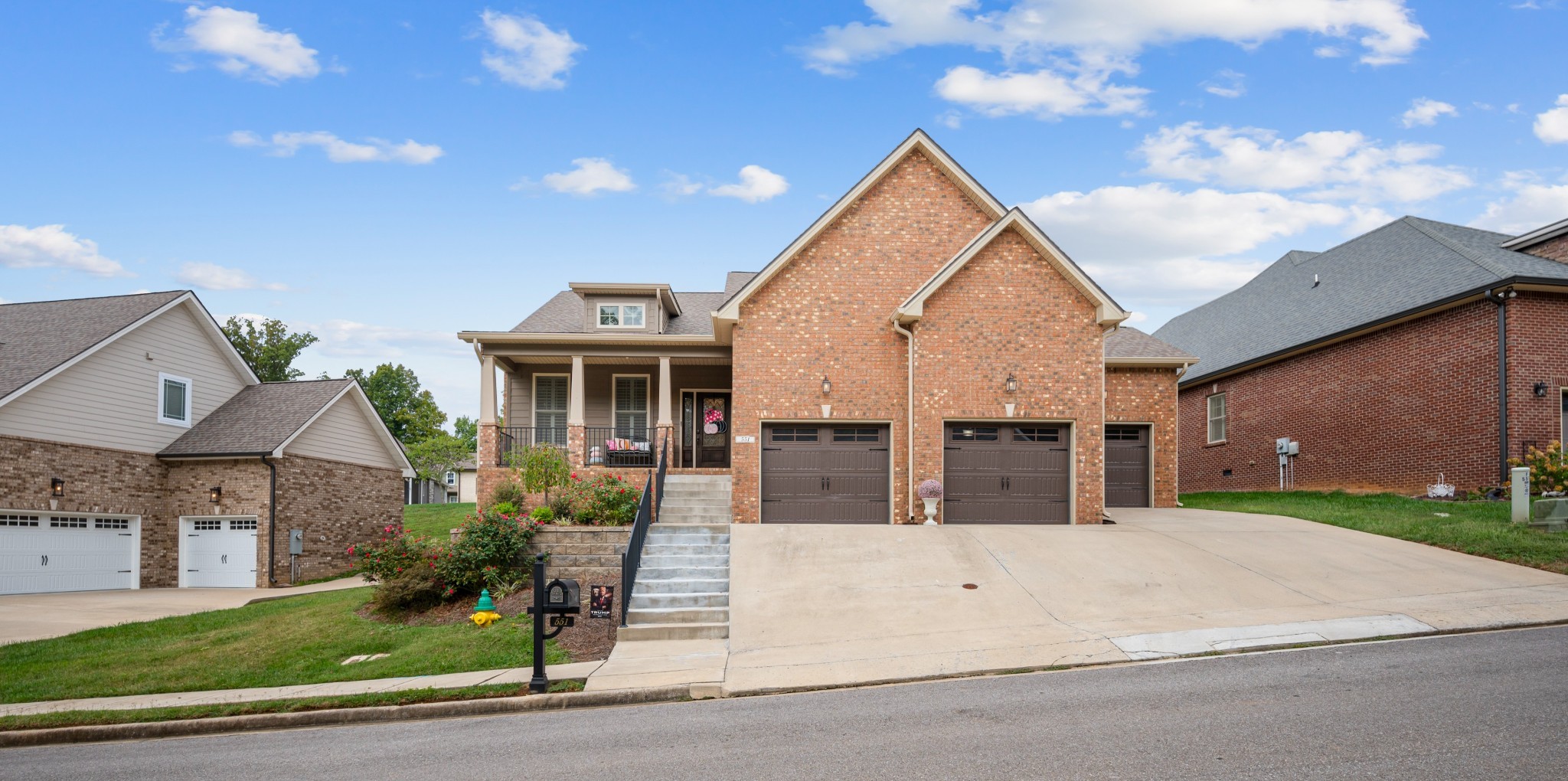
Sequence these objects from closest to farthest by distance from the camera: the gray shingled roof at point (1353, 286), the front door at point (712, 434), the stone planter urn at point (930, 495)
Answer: the stone planter urn at point (930, 495) → the gray shingled roof at point (1353, 286) → the front door at point (712, 434)

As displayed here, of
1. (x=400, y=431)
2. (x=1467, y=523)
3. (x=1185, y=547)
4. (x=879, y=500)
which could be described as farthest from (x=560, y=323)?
(x=400, y=431)

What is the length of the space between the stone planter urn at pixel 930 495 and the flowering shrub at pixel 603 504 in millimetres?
5391

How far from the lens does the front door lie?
23.5 meters

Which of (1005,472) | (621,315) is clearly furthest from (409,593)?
(1005,472)

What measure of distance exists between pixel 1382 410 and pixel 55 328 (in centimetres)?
3086

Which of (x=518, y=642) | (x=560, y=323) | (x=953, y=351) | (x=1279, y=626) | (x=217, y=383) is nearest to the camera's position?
(x=1279, y=626)

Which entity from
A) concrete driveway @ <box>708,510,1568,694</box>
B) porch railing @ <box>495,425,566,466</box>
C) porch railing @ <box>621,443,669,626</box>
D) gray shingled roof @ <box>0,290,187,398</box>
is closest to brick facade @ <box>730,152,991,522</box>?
porch railing @ <box>621,443,669,626</box>

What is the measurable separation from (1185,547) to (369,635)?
1231 cm

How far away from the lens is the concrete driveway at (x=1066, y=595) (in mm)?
10312

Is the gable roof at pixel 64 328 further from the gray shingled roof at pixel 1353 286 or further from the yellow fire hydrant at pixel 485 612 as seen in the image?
the gray shingled roof at pixel 1353 286

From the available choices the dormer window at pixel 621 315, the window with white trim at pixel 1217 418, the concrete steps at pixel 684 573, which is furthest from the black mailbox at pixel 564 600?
the window with white trim at pixel 1217 418

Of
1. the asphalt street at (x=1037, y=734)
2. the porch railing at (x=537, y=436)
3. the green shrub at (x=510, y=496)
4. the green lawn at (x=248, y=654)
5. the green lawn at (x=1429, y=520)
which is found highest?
the porch railing at (x=537, y=436)

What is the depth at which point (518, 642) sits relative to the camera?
11.6 metres

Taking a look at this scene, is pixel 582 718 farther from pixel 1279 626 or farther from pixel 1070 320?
pixel 1070 320
